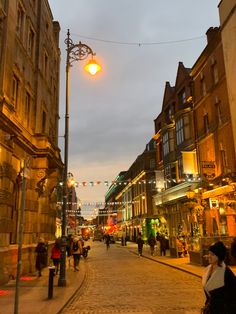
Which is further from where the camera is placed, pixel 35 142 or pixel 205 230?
pixel 205 230

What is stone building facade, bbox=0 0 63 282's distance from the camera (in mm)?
14867

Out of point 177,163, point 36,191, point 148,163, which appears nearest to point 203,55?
point 177,163

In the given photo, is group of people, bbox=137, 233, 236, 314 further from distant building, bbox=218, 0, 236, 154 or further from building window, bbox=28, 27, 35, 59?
building window, bbox=28, 27, 35, 59

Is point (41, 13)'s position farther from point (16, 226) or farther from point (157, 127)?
point (157, 127)

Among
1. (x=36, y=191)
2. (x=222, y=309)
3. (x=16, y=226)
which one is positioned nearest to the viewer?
(x=222, y=309)

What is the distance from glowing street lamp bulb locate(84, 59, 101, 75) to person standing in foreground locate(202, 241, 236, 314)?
10.6 m

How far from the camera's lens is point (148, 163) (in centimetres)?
5897

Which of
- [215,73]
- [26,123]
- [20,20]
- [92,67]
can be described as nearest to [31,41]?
[20,20]

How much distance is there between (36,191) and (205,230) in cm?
1424

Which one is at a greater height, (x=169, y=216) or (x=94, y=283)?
(x=169, y=216)

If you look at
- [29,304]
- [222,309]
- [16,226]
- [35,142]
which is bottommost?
[29,304]

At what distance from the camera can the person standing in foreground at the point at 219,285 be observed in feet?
14.4

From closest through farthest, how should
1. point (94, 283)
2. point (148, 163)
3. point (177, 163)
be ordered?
point (94, 283), point (177, 163), point (148, 163)

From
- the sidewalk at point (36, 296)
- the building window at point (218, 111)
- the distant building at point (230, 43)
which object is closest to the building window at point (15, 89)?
the sidewalk at point (36, 296)
